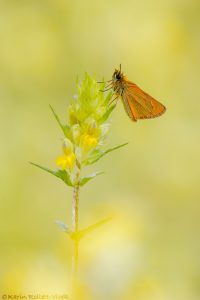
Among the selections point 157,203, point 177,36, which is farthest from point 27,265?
point 177,36

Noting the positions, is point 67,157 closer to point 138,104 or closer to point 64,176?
point 64,176

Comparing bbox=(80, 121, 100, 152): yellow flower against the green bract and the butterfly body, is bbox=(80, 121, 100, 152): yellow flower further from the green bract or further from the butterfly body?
the butterfly body

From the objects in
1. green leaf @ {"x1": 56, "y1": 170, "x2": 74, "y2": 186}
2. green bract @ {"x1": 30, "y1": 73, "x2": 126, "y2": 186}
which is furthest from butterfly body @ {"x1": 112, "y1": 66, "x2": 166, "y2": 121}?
green leaf @ {"x1": 56, "y1": 170, "x2": 74, "y2": 186}

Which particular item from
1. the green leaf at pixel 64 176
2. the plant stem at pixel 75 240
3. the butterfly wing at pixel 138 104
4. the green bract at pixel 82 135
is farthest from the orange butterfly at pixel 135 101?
the plant stem at pixel 75 240

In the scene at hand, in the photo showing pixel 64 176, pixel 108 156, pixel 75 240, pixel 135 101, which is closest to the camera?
pixel 75 240

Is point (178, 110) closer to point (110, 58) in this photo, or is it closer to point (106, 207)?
point (110, 58)

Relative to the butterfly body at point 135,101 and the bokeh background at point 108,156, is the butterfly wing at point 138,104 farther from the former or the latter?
the bokeh background at point 108,156

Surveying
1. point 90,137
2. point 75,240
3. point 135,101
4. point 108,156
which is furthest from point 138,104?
point 108,156

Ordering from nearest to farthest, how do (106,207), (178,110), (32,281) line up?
(32,281)
(106,207)
(178,110)
